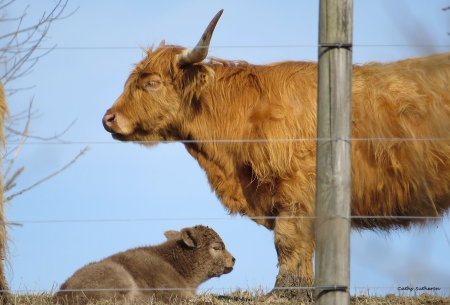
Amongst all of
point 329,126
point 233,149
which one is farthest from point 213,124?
point 329,126

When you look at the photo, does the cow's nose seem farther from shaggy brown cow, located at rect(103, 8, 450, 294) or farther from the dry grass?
the dry grass

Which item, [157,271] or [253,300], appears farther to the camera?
[157,271]

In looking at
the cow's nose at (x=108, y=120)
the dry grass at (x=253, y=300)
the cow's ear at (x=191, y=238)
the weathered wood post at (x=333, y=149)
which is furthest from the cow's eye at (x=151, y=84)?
the weathered wood post at (x=333, y=149)

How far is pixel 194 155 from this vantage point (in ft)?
25.1

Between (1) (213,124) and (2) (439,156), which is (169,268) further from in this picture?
(2) (439,156)

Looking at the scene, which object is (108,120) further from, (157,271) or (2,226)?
(2,226)

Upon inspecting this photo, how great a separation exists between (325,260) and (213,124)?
4.02 metres

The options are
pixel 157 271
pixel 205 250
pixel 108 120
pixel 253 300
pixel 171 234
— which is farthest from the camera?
pixel 171 234

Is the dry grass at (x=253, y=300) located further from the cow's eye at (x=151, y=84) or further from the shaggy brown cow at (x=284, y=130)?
the cow's eye at (x=151, y=84)

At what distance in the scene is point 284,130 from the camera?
6660 millimetres

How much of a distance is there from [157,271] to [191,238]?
73 cm

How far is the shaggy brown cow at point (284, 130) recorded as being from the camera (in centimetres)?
652

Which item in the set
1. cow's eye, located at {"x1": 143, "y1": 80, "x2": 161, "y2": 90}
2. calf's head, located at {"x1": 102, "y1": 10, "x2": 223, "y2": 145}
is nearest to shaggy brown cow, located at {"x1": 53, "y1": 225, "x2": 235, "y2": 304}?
calf's head, located at {"x1": 102, "y1": 10, "x2": 223, "y2": 145}

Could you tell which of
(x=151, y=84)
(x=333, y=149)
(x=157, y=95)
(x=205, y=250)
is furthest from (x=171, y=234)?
(x=333, y=149)
